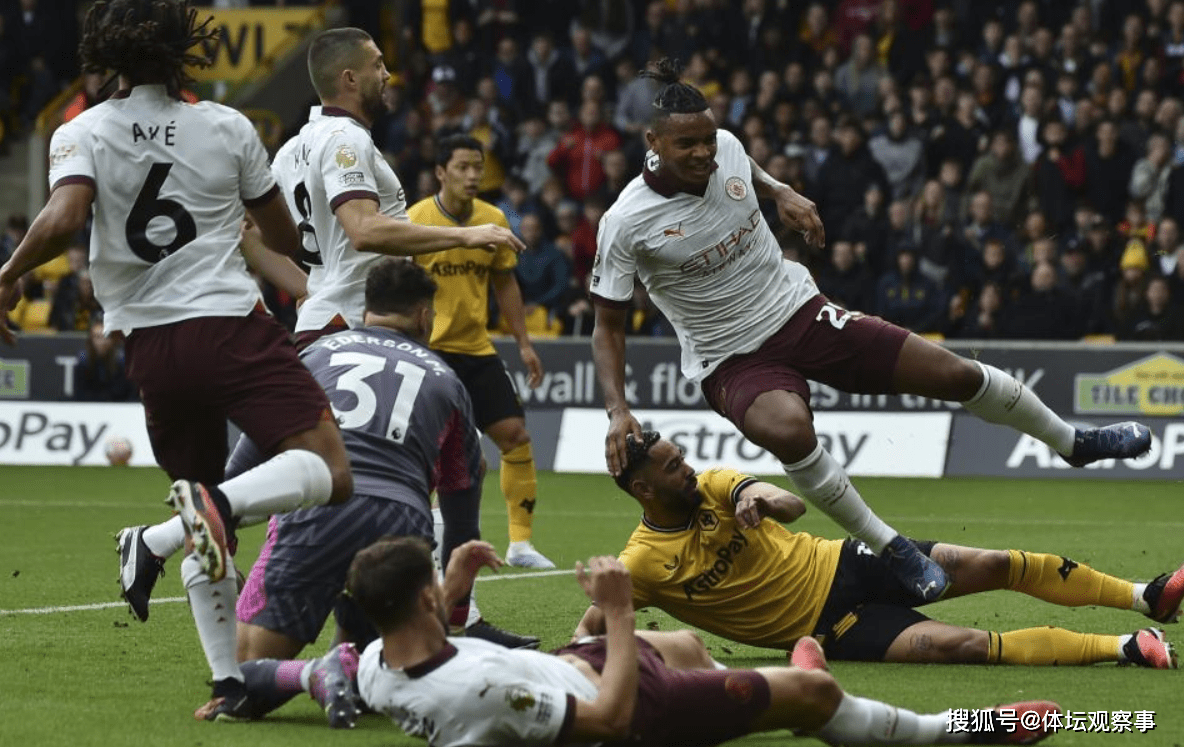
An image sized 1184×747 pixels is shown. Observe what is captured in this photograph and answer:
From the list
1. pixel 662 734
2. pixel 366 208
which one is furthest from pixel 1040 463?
pixel 662 734

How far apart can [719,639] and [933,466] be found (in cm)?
886

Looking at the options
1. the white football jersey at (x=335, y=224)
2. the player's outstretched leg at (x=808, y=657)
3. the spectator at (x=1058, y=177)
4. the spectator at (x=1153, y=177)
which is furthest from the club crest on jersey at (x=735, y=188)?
the spectator at (x=1153, y=177)

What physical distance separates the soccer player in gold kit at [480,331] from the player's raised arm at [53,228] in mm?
5004

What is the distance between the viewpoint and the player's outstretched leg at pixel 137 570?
21.0ft

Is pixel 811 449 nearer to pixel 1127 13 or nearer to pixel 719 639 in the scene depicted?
pixel 719 639

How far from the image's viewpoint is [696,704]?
525cm

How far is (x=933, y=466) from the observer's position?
16859 millimetres

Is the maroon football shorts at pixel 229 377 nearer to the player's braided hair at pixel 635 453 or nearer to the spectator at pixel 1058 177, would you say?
the player's braided hair at pixel 635 453

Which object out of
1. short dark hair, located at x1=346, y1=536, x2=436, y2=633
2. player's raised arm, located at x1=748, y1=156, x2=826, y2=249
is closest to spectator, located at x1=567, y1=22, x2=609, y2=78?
player's raised arm, located at x1=748, y1=156, x2=826, y2=249

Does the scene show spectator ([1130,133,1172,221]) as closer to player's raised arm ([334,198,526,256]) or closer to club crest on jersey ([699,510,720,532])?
club crest on jersey ([699,510,720,532])

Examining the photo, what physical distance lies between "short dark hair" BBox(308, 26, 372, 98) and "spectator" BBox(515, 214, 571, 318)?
11.7 metres

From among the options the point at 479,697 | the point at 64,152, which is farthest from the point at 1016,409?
the point at 64,152

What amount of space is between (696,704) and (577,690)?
34 cm

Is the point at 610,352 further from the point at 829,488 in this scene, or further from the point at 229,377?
the point at 229,377
